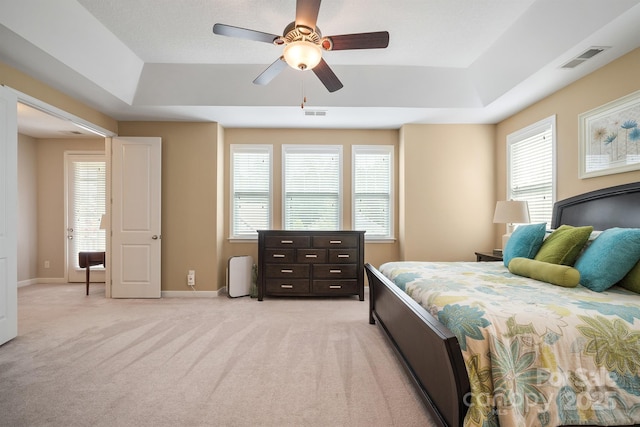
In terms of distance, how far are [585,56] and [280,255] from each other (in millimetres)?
3994

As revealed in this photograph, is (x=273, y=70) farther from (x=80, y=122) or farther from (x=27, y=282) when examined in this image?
(x=27, y=282)

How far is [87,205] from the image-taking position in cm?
579

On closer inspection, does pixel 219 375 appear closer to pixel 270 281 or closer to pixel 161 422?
pixel 161 422

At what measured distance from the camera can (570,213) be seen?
127 inches

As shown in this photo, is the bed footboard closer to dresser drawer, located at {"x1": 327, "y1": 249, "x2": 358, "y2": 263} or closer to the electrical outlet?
dresser drawer, located at {"x1": 327, "y1": 249, "x2": 358, "y2": 263}

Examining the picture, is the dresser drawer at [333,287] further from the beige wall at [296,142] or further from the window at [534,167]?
the window at [534,167]

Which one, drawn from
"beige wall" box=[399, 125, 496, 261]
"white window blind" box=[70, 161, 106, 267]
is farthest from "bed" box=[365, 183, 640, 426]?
"white window blind" box=[70, 161, 106, 267]

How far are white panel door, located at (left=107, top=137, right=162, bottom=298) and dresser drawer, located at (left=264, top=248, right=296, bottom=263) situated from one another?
163cm

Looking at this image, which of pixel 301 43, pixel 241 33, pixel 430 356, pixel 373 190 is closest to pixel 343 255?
pixel 373 190

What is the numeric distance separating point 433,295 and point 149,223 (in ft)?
13.9

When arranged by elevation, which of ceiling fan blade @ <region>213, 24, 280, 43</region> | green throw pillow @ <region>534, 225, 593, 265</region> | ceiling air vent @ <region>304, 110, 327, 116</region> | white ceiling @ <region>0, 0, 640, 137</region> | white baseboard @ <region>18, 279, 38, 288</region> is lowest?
white baseboard @ <region>18, 279, 38, 288</region>

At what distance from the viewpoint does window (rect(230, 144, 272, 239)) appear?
5.12 m

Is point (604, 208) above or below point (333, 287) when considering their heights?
above

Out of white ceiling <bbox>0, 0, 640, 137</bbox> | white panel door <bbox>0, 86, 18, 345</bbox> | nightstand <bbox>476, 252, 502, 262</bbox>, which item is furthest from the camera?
nightstand <bbox>476, 252, 502, 262</bbox>
